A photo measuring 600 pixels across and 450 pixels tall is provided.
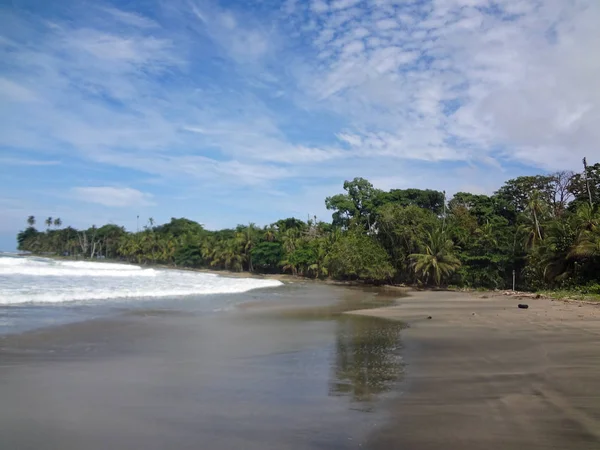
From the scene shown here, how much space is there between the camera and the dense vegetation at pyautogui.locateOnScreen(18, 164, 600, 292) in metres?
25.8

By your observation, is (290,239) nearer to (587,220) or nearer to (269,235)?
(269,235)

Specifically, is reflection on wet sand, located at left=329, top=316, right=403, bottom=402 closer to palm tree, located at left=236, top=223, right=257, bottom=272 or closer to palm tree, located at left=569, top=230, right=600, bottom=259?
palm tree, located at left=569, top=230, right=600, bottom=259

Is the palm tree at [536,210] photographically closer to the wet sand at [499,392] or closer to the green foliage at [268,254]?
the wet sand at [499,392]

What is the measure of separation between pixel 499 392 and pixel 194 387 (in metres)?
4.30

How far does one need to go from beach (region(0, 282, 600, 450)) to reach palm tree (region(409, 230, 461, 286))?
2754 cm

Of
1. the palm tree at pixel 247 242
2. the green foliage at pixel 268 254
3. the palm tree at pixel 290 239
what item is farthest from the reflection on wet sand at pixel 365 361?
the palm tree at pixel 247 242

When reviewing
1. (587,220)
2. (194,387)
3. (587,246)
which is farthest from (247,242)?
(194,387)

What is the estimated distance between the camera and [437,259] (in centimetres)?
3944

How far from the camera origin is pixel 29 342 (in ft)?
31.4

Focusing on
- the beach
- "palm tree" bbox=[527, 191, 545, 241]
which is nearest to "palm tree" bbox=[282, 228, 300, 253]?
"palm tree" bbox=[527, 191, 545, 241]

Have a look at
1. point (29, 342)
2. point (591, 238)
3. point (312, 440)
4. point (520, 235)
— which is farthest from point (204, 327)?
point (520, 235)

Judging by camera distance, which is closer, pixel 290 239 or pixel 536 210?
pixel 536 210

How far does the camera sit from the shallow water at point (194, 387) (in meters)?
4.65

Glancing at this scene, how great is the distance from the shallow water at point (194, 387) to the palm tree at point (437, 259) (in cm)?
2873
